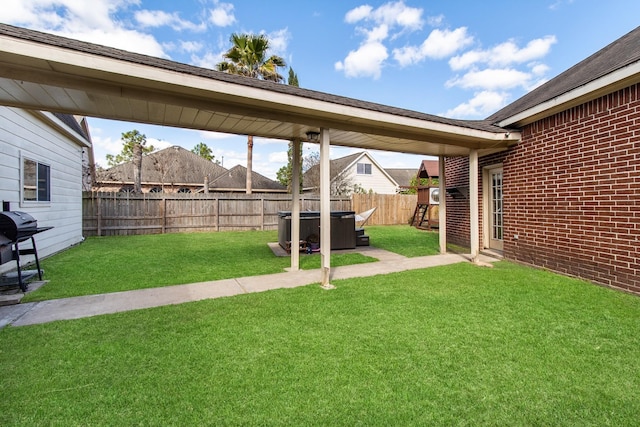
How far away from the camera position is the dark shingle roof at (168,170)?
22.0 metres

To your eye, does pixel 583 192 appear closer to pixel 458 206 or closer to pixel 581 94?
pixel 581 94

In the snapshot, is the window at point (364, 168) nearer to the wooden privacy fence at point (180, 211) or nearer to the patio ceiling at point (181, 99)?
the wooden privacy fence at point (180, 211)

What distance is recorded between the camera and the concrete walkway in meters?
3.48

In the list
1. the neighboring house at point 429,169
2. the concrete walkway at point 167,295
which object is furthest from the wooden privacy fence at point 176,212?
the concrete walkway at point 167,295

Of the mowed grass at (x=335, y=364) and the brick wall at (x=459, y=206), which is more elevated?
the brick wall at (x=459, y=206)

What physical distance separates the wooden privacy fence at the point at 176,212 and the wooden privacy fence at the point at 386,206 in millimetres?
2762

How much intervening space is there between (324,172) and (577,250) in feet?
14.6

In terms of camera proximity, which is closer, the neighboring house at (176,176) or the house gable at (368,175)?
the neighboring house at (176,176)

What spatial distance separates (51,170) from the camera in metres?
7.57

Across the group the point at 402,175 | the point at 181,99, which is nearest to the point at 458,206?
the point at 181,99

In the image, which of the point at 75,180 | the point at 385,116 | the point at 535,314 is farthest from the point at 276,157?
the point at 535,314

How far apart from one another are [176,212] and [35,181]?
6108 millimetres

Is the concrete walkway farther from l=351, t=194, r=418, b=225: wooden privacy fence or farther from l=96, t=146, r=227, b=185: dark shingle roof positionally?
l=96, t=146, r=227, b=185: dark shingle roof

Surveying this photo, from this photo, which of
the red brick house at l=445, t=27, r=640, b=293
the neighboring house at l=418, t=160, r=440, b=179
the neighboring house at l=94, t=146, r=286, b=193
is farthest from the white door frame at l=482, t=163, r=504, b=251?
the neighboring house at l=94, t=146, r=286, b=193
